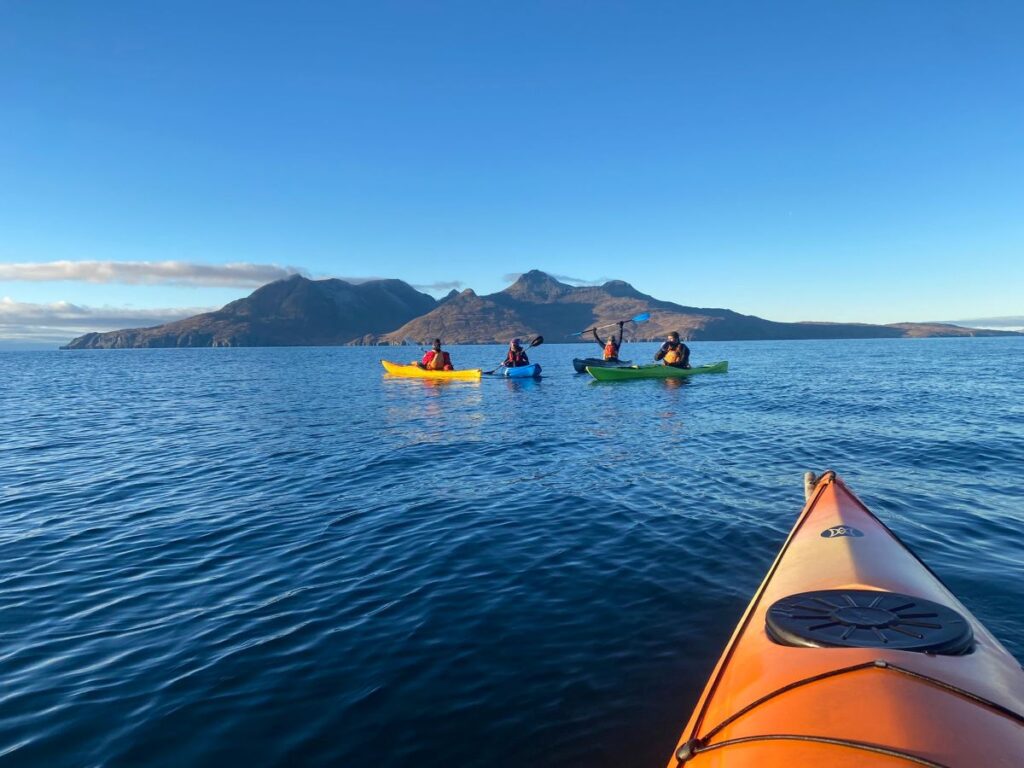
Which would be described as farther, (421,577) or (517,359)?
(517,359)

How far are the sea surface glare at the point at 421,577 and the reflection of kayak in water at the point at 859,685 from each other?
1243mm

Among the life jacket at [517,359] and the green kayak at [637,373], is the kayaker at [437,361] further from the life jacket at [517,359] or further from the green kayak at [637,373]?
the green kayak at [637,373]

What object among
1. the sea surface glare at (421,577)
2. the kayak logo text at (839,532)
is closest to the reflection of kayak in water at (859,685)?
the kayak logo text at (839,532)

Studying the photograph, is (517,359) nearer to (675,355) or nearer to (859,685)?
(675,355)

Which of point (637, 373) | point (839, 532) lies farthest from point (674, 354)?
point (839, 532)

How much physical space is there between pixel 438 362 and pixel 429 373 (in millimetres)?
1158

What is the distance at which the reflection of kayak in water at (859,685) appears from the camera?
8.87 feet

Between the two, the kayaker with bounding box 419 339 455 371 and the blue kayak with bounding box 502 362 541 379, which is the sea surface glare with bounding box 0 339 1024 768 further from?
the kayaker with bounding box 419 339 455 371

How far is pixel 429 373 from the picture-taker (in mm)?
38844

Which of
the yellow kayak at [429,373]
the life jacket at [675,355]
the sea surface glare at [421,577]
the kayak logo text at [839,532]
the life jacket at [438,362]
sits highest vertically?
the life jacket at [675,355]

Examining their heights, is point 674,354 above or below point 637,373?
above

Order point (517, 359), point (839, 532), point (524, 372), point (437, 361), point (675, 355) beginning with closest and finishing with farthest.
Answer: point (839, 532) < point (675, 355) < point (524, 372) < point (437, 361) < point (517, 359)

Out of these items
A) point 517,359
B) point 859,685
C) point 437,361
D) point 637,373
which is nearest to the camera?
point 859,685

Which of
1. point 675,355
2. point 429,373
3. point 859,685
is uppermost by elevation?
point 675,355
